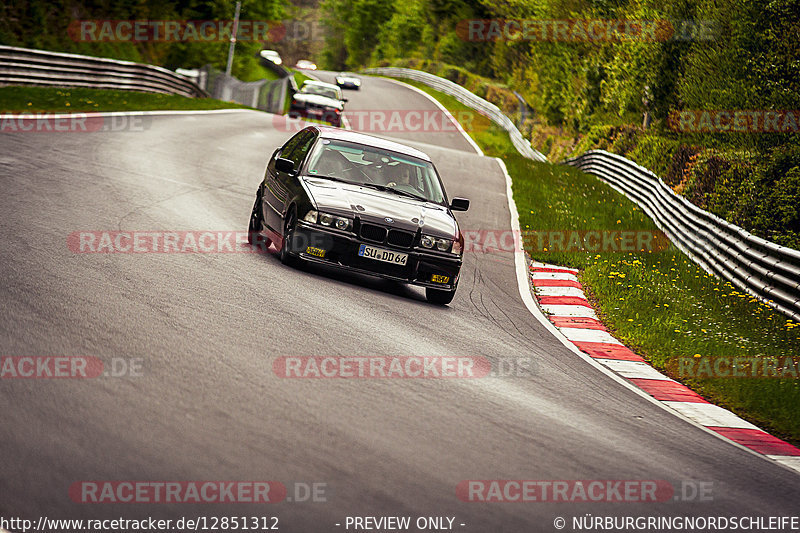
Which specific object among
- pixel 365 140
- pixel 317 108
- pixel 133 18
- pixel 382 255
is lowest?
pixel 317 108

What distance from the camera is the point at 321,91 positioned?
122 feet

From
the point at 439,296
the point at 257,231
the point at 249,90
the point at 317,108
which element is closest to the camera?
the point at 439,296

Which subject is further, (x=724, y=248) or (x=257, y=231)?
(x=724, y=248)

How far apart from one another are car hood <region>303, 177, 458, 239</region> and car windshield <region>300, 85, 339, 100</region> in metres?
27.5

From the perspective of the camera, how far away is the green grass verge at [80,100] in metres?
21.7

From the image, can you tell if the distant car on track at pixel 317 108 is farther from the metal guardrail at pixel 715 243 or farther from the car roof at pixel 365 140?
the car roof at pixel 365 140

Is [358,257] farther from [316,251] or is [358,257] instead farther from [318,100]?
[318,100]

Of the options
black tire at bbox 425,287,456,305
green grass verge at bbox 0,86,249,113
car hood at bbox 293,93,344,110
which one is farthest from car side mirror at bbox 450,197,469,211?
car hood at bbox 293,93,344,110

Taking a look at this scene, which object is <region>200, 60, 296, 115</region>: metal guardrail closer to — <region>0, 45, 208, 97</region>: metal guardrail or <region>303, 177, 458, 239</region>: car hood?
<region>0, 45, 208, 97</region>: metal guardrail

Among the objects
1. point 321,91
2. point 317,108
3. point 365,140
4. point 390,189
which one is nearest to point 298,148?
point 365,140

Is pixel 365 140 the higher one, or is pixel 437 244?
pixel 365 140

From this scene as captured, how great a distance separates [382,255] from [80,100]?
18.2 m

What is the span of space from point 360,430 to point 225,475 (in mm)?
1087

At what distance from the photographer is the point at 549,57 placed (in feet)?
148
